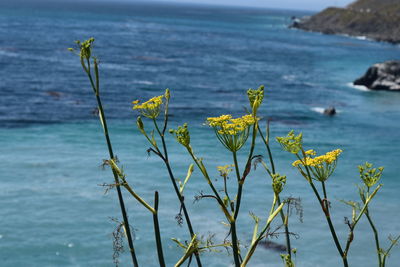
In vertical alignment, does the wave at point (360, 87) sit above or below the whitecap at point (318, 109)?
above

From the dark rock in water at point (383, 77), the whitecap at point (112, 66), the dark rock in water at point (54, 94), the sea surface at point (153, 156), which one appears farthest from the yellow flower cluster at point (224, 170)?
the whitecap at point (112, 66)

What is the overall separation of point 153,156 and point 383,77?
2911 cm

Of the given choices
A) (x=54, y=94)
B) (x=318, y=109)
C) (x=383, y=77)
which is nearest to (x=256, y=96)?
(x=318, y=109)

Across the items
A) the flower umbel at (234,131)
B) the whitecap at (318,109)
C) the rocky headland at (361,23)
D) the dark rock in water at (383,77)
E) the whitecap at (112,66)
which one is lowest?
the whitecap at (318,109)

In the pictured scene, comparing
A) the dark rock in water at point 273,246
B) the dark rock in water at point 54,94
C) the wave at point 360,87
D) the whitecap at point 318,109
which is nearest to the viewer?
the dark rock in water at point 273,246

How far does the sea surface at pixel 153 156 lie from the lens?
18.2 meters

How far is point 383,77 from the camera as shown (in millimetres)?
50312

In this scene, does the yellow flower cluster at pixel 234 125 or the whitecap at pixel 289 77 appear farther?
the whitecap at pixel 289 77

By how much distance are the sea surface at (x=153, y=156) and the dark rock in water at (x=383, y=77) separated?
1509 mm

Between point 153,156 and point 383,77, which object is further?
point 383,77

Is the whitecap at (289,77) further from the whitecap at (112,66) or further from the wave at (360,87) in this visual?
the whitecap at (112,66)

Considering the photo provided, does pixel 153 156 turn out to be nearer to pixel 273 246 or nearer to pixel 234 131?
pixel 273 246

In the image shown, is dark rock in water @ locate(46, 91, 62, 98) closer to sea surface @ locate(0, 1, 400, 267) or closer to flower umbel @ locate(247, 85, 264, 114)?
sea surface @ locate(0, 1, 400, 267)

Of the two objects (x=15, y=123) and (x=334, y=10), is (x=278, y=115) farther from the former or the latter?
(x=334, y=10)
